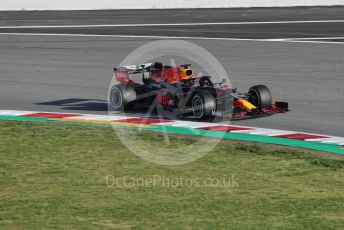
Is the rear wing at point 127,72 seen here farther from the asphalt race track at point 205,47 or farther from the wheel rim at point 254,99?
the wheel rim at point 254,99

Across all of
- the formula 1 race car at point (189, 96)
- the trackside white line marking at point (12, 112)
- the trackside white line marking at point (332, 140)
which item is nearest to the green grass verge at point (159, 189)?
the trackside white line marking at point (332, 140)

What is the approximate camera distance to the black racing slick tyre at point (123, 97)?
14688mm

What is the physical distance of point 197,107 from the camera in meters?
13.8

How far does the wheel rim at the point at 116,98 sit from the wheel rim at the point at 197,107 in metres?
1.51

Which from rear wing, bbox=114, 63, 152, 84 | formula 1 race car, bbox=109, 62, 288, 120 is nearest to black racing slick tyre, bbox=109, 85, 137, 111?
formula 1 race car, bbox=109, 62, 288, 120

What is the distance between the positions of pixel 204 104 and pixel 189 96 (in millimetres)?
506

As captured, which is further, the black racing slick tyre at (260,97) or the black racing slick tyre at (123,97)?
the black racing slick tyre at (123,97)

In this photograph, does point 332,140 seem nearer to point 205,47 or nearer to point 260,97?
point 260,97

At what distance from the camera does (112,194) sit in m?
9.70

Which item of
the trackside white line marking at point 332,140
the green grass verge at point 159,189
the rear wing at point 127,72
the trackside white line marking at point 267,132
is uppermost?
the rear wing at point 127,72

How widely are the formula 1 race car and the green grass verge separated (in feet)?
4.07

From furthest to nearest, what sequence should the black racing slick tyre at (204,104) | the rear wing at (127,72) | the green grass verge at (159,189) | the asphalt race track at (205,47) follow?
the asphalt race track at (205,47), the rear wing at (127,72), the black racing slick tyre at (204,104), the green grass verge at (159,189)

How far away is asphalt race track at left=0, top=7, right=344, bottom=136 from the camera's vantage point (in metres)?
15.9

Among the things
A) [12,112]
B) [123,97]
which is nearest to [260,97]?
[123,97]
